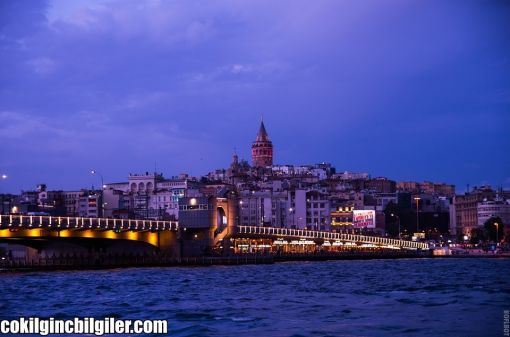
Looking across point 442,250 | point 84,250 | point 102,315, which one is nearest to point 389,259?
point 442,250

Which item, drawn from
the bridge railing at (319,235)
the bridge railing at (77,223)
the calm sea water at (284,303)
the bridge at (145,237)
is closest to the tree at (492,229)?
the bridge railing at (319,235)

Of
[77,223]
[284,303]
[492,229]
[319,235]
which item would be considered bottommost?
[284,303]

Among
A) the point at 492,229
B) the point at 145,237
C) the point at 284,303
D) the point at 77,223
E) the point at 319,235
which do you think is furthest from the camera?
the point at 492,229

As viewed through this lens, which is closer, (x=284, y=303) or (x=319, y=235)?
(x=284, y=303)

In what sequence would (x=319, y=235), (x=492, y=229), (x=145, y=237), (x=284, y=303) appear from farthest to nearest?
(x=492, y=229)
(x=319, y=235)
(x=145, y=237)
(x=284, y=303)

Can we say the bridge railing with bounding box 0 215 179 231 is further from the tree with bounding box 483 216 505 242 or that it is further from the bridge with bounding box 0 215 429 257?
the tree with bounding box 483 216 505 242

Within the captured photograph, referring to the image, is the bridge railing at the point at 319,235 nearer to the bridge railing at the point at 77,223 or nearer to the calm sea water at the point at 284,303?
the bridge railing at the point at 77,223

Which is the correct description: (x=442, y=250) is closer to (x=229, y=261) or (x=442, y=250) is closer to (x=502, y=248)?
(x=502, y=248)

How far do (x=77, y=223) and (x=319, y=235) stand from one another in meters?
55.6

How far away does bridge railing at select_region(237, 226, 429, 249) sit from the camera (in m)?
139

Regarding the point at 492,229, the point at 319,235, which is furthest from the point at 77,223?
the point at 492,229

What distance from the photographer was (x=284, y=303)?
171 feet

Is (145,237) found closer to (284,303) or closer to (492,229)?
(284,303)

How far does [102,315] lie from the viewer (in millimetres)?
45844
